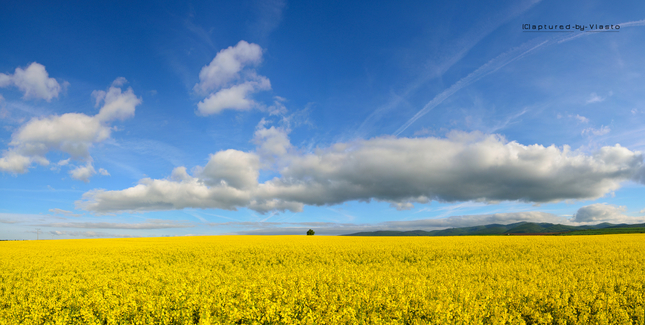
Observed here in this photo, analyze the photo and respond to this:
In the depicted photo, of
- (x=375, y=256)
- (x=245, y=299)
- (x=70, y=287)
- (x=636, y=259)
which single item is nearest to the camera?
(x=245, y=299)

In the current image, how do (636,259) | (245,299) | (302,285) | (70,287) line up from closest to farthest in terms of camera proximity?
(245,299)
(302,285)
(70,287)
(636,259)

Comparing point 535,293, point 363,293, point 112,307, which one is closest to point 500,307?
point 535,293

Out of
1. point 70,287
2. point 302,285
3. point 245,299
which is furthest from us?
point 70,287

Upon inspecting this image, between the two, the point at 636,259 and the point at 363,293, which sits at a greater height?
the point at 363,293

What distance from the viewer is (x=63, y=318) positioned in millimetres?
8359

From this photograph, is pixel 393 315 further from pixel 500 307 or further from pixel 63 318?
pixel 63 318

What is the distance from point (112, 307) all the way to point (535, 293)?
13.8 meters

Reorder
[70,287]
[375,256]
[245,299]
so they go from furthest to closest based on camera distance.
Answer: [375,256] < [70,287] < [245,299]

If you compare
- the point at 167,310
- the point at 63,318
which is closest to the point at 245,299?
the point at 167,310

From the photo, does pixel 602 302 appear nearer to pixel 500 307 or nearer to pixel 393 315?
pixel 500 307

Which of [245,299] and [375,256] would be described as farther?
[375,256]

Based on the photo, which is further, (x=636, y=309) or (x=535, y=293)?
(x=535, y=293)

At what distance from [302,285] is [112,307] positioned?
6.30 meters

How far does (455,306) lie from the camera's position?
764 cm
